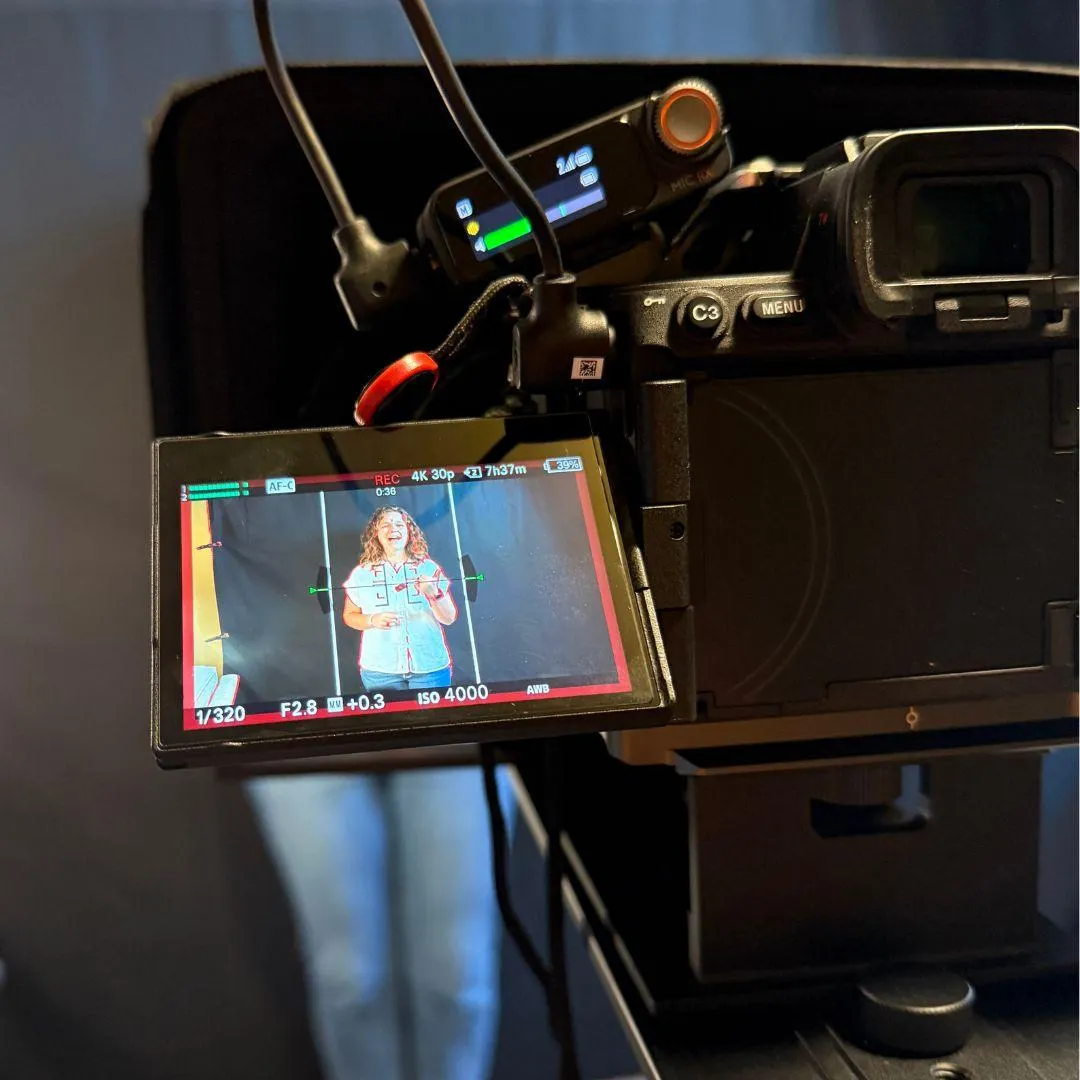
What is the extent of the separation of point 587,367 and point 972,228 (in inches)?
8.4

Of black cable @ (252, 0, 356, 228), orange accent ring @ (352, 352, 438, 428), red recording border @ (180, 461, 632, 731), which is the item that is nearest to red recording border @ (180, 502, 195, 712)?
red recording border @ (180, 461, 632, 731)

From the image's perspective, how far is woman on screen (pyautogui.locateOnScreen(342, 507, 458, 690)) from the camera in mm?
504

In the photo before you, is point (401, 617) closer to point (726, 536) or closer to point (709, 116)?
point (726, 536)

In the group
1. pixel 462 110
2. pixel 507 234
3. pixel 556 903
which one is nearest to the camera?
pixel 462 110

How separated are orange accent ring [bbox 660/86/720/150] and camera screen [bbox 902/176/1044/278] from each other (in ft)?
0.39

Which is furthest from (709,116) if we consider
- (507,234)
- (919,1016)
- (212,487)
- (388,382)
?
(919,1016)

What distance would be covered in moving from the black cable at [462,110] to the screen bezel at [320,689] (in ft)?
0.39

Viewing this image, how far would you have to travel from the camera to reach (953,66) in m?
0.72

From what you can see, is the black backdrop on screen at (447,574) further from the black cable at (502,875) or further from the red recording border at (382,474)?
the black cable at (502,875)

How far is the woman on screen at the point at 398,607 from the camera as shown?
504 millimetres

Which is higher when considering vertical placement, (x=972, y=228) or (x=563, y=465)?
(x=972, y=228)

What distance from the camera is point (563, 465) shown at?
0.55 m

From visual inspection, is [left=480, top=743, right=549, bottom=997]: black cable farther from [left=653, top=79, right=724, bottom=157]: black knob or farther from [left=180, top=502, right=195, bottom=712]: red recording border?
[left=653, top=79, right=724, bottom=157]: black knob

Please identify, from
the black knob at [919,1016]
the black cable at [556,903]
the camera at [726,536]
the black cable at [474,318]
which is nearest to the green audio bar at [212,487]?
the camera at [726,536]
